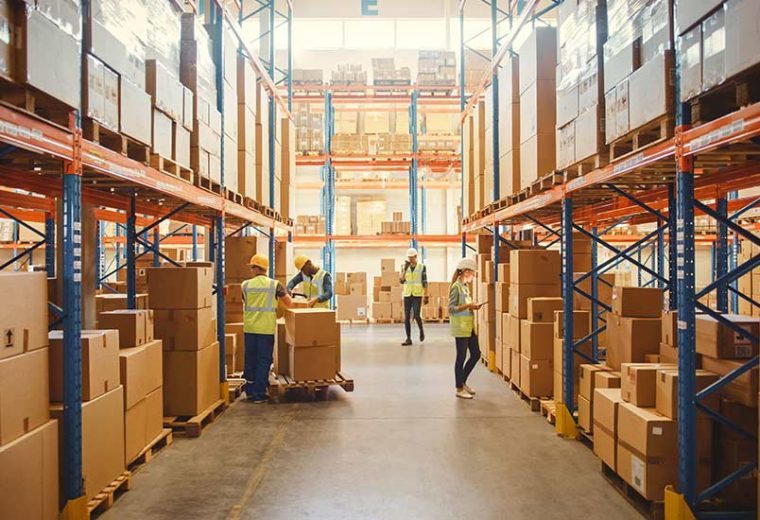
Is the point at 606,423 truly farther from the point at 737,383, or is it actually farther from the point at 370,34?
the point at 370,34

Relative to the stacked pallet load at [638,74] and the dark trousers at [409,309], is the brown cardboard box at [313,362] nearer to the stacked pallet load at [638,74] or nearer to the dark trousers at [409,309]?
the stacked pallet load at [638,74]

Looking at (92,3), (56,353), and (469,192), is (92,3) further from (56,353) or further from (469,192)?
(469,192)

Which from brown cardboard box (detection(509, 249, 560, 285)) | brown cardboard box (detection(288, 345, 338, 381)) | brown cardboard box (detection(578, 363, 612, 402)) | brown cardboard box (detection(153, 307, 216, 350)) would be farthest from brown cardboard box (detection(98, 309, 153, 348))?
brown cardboard box (detection(509, 249, 560, 285))

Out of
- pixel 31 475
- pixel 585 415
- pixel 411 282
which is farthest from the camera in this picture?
pixel 411 282

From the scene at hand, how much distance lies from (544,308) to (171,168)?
4471mm

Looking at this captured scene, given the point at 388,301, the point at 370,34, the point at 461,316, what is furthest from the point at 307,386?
the point at 370,34

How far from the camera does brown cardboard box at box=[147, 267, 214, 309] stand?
6176 mm

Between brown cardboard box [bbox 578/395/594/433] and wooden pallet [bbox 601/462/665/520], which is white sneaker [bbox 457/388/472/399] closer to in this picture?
brown cardboard box [bbox 578/395/594/433]

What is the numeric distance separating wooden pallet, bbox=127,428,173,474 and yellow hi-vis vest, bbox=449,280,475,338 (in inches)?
137

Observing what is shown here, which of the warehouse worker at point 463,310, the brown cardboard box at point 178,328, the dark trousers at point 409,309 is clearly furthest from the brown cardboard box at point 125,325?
the dark trousers at point 409,309

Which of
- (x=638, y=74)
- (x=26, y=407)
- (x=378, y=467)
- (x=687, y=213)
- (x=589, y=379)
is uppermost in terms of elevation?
(x=638, y=74)

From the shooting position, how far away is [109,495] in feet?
13.9

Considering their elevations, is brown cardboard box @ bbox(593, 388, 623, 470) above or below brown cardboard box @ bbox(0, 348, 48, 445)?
below

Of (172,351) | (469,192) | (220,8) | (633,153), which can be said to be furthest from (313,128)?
(633,153)
